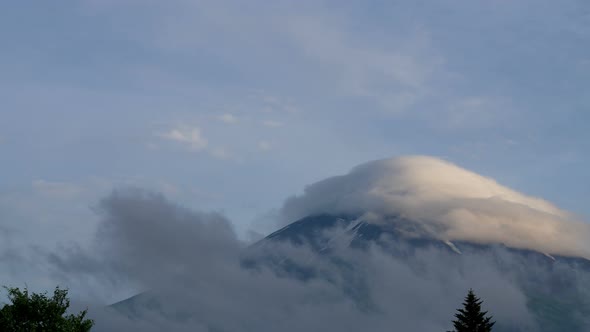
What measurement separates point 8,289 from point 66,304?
17.2 ft

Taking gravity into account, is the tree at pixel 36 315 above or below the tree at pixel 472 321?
below

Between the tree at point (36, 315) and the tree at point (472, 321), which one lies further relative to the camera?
the tree at point (472, 321)

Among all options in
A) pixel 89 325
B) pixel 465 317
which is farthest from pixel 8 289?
pixel 465 317

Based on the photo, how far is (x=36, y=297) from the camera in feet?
218

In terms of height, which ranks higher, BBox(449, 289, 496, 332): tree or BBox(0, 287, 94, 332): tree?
BBox(449, 289, 496, 332): tree

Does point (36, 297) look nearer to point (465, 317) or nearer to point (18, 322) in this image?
point (18, 322)

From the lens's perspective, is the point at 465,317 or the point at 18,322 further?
the point at 465,317

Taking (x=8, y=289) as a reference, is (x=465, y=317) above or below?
above

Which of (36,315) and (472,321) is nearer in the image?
(36,315)

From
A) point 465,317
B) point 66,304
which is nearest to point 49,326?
point 66,304

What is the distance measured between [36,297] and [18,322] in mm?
2524

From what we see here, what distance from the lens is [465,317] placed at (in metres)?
92.4

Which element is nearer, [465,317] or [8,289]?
[8,289]

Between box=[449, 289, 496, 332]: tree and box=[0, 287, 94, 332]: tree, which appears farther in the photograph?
box=[449, 289, 496, 332]: tree
